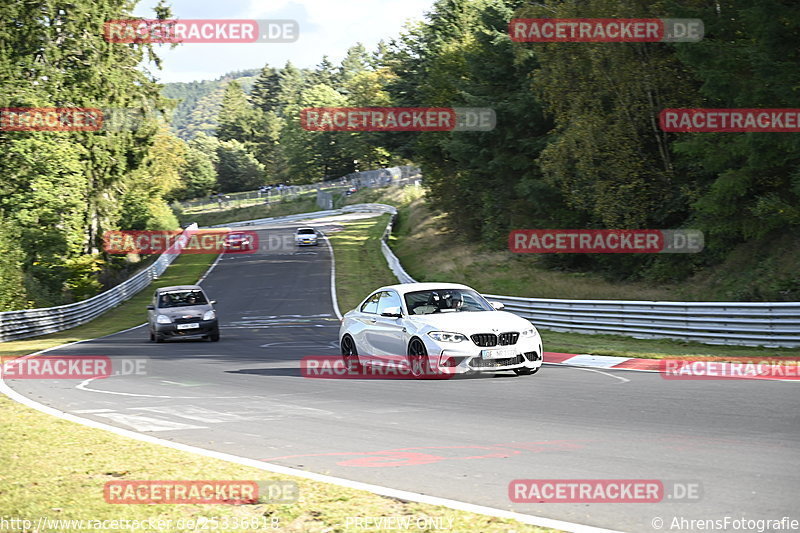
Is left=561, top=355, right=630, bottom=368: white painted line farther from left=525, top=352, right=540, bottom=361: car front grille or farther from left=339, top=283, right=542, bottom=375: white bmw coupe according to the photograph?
left=525, top=352, right=540, bottom=361: car front grille

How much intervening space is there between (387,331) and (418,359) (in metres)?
0.98

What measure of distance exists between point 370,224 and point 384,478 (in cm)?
7708

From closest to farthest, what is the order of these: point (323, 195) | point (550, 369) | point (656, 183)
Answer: point (550, 369), point (656, 183), point (323, 195)

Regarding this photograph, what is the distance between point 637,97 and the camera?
29422 millimetres

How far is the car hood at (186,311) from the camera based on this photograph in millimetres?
25078

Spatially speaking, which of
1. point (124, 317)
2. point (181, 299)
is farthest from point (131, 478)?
point (124, 317)

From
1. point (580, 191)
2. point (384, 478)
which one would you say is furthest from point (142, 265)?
point (384, 478)

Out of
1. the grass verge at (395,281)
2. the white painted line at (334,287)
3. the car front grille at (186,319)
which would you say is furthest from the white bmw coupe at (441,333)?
the white painted line at (334,287)

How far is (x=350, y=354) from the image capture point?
15.8 meters

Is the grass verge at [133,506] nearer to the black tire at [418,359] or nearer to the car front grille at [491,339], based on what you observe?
the black tire at [418,359]

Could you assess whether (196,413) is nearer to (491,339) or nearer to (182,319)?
(491,339)

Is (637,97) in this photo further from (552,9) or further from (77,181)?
(77,181)

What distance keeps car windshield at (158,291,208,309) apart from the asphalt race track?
802 cm

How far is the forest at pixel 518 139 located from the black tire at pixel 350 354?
40.5ft
